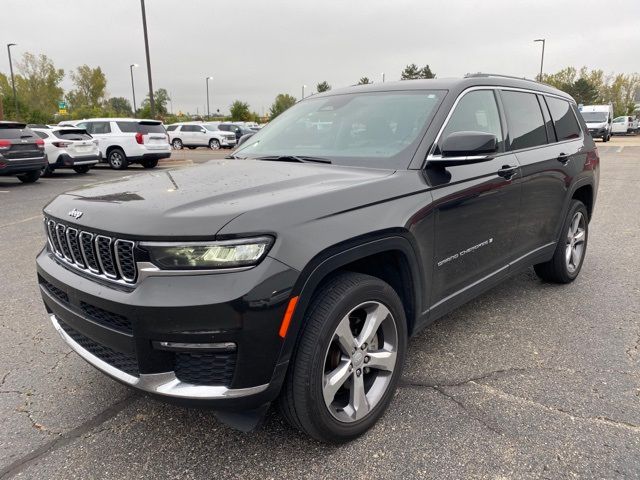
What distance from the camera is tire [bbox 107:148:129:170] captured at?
17.2 m

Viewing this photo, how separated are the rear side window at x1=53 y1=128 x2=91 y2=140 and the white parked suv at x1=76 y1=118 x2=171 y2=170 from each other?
5.09 feet

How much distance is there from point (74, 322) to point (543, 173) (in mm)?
3343

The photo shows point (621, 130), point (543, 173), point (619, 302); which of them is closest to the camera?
point (543, 173)

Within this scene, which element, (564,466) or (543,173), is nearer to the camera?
(564,466)

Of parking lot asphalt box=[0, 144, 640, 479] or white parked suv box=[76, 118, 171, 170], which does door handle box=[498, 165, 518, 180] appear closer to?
parking lot asphalt box=[0, 144, 640, 479]

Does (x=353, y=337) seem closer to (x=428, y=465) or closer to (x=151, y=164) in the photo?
(x=428, y=465)

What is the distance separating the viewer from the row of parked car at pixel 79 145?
12352 mm

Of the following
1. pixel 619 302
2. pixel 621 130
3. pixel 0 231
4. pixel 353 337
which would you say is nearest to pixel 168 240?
pixel 353 337

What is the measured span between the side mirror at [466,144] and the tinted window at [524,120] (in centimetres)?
97

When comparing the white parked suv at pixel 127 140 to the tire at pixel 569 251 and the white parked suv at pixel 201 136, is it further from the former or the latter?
the tire at pixel 569 251

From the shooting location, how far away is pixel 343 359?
7.80 ft

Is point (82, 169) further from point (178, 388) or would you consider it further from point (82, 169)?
point (178, 388)

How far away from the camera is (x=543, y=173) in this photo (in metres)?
3.88

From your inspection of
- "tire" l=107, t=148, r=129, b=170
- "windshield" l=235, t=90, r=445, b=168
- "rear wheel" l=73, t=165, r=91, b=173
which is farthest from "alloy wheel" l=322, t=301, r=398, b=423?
"tire" l=107, t=148, r=129, b=170
